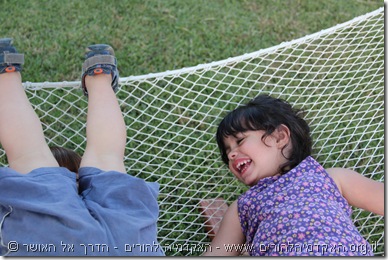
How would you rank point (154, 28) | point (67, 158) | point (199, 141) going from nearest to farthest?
point (67, 158) < point (199, 141) < point (154, 28)

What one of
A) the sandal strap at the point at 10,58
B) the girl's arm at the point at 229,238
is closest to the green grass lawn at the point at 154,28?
the sandal strap at the point at 10,58

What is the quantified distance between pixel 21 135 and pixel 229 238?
1.99 ft

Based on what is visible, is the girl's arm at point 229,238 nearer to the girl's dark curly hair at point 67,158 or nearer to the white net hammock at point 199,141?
the white net hammock at point 199,141

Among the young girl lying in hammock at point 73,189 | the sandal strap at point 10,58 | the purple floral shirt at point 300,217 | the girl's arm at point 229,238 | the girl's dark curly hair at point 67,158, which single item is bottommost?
the girl's arm at point 229,238

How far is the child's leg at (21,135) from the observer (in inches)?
49.4

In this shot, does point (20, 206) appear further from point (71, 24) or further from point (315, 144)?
point (71, 24)

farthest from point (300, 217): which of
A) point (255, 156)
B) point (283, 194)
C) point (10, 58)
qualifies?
point (10, 58)

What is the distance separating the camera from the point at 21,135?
1293 millimetres

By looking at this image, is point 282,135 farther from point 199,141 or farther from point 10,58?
point 10,58

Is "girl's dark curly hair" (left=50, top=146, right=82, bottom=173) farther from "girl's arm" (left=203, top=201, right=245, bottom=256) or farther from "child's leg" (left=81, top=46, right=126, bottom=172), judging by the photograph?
"girl's arm" (left=203, top=201, right=245, bottom=256)

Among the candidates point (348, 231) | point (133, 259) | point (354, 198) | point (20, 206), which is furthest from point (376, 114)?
point (20, 206)

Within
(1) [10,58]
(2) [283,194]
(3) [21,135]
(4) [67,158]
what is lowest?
(2) [283,194]

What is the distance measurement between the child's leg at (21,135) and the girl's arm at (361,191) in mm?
771

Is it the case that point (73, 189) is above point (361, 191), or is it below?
above
